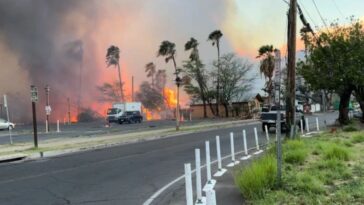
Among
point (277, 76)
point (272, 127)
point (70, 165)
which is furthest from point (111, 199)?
point (272, 127)

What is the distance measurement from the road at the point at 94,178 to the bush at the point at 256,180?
1.84 meters

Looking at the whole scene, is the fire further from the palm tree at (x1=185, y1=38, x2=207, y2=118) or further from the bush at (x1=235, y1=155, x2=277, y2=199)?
the bush at (x1=235, y1=155, x2=277, y2=199)

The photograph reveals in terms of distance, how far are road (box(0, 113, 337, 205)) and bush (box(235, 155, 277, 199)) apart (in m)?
1.84

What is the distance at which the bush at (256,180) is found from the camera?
370 inches

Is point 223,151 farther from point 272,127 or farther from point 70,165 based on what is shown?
point 272,127

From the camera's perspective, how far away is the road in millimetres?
10883

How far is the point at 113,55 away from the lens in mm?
93312

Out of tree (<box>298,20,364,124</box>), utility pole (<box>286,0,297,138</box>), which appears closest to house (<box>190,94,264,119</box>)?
tree (<box>298,20,364,124</box>)

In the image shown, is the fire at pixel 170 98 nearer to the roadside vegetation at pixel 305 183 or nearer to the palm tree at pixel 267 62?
the palm tree at pixel 267 62

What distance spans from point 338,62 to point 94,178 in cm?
2377

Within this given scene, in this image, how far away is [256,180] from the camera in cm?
964

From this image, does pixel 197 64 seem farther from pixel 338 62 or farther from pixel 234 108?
pixel 338 62

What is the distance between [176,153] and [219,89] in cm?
5762

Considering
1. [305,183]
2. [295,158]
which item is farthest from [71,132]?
[305,183]
